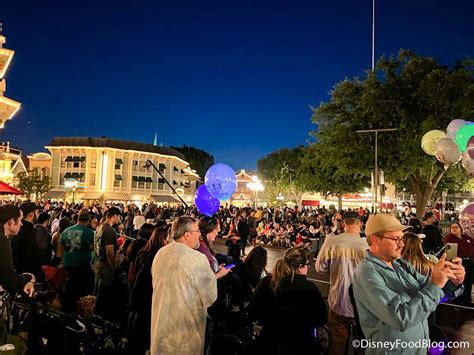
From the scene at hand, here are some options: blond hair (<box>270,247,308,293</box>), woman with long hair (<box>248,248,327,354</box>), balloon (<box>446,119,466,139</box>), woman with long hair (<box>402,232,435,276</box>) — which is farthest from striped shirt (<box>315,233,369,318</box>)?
balloon (<box>446,119,466,139</box>)

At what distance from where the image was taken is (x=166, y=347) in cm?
340

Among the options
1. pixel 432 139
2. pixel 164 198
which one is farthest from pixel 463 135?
pixel 164 198

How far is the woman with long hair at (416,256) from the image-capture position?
4555 mm

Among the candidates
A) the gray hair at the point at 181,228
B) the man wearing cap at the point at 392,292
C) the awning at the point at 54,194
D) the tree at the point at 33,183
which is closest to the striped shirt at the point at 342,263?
the man wearing cap at the point at 392,292

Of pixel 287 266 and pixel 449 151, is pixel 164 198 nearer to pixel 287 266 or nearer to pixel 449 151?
pixel 449 151

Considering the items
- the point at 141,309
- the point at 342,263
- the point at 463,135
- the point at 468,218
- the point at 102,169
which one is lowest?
the point at 141,309

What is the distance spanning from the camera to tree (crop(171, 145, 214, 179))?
89312mm

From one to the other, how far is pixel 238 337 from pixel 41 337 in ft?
7.18

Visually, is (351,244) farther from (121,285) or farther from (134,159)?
(134,159)

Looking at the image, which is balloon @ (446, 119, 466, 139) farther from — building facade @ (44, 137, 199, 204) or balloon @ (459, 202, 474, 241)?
building facade @ (44, 137, 199, 204)

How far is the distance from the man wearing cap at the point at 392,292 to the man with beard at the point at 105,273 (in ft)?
13.5

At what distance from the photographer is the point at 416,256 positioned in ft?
15.1

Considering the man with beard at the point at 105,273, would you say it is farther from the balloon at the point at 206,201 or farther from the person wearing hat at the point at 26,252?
the balloon at the point at 206,201

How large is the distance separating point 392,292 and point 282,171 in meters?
52.5
